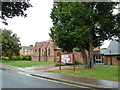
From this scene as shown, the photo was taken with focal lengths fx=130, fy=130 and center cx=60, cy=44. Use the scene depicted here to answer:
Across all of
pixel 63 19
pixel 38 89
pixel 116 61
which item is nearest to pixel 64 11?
pixel 63 19

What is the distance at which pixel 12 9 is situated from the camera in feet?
19.5

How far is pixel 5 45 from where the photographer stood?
41188 millimetres

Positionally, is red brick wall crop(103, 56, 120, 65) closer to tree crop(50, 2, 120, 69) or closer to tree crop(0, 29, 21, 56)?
tree crop(50, 2, 120, 69)

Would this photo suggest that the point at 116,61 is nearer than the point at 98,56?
Yes

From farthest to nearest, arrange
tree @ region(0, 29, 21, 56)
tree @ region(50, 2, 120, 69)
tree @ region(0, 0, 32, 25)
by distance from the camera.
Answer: tree @ region(0, 29, 21, 56)
tree @ region(50, 2, 120, 69)
tree @ region(0, 0, 32, 25)

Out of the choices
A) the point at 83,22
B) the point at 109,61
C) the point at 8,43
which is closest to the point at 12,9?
the point at 83,22

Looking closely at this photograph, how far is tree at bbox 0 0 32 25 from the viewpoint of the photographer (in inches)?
227

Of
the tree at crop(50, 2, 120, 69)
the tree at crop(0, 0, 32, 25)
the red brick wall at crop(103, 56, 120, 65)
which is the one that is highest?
the tree at crop(50, 2, 120, 69)

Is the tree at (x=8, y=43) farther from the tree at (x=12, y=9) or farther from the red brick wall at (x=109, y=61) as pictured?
the tree at (x=12, y=9)

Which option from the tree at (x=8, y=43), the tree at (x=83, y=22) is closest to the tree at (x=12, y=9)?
the tree at (x=83, y=22)

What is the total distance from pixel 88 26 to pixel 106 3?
11.6 ft

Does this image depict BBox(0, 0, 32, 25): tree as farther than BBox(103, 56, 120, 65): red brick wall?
No

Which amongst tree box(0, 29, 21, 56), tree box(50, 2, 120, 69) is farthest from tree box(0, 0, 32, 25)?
tree box(0, 29, 21, 56)

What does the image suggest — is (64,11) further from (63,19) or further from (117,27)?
(117,27)
